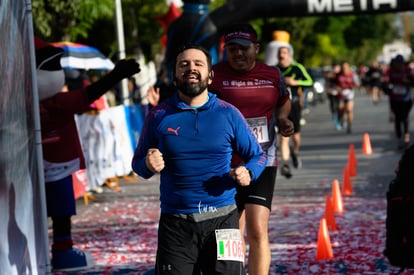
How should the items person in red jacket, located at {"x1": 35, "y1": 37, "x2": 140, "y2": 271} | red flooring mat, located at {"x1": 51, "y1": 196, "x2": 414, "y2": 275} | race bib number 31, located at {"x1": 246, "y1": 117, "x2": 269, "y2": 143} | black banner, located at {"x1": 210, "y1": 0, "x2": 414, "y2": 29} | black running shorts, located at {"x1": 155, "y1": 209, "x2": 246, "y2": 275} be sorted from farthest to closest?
1. black banner, located at {"x1": 210, "y1": 0, "x2": 414, "y2": 29}
2. red flooring mat, located at {"x1": 51, "y1": 196, "x2": 414, "y2": 275}
3. person in red jacket, located at {"x1": 35, "y1": 37, "x2": 140, "y2": 271}
4. race bib number 31, located at {"x1": 246, "y1": 117, "x2": 269, "y2": 143}
5. black running shorts, located at {"x1": 155, "y1": 209, "x2": 246, "y2": 275}

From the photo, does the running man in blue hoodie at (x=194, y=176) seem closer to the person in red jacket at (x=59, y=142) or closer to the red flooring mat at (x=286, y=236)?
the person in red jacket at (x=59, y=142)

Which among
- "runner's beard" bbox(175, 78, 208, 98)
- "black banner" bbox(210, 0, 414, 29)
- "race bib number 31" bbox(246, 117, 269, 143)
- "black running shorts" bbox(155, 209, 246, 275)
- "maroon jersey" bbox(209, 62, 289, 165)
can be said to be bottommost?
"black running shorts" bbox(155, 209, 246, 275)

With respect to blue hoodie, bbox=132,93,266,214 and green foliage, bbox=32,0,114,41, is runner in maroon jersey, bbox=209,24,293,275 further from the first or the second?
green foliage, bbox=32,0,114,41

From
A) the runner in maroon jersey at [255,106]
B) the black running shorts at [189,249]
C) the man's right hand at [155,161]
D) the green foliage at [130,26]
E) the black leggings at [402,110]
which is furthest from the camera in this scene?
the black leggings at [402,110]

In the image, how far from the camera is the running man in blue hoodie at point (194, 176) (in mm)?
5672

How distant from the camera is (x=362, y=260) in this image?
9.15 metres

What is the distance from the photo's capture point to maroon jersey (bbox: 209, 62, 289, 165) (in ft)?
24.0

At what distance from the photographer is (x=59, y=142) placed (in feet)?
29.7

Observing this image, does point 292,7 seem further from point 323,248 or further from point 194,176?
point 194,176

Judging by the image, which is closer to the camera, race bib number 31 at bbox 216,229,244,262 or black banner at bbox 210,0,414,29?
race bib number 31 at bbox 216,229,244,262

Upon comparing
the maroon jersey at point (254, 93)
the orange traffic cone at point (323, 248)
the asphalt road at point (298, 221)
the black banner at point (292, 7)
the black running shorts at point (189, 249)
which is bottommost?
the asphalt road at point (298, 221)

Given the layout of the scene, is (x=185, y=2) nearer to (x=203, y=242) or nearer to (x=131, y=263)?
(x=131, y=263)

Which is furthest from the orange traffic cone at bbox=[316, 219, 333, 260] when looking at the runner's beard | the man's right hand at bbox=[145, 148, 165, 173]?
the man's right hand at bbox=[145, 148, 165, 173]

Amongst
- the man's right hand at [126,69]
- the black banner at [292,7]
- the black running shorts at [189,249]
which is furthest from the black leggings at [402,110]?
the black running shorts at [189,249]
